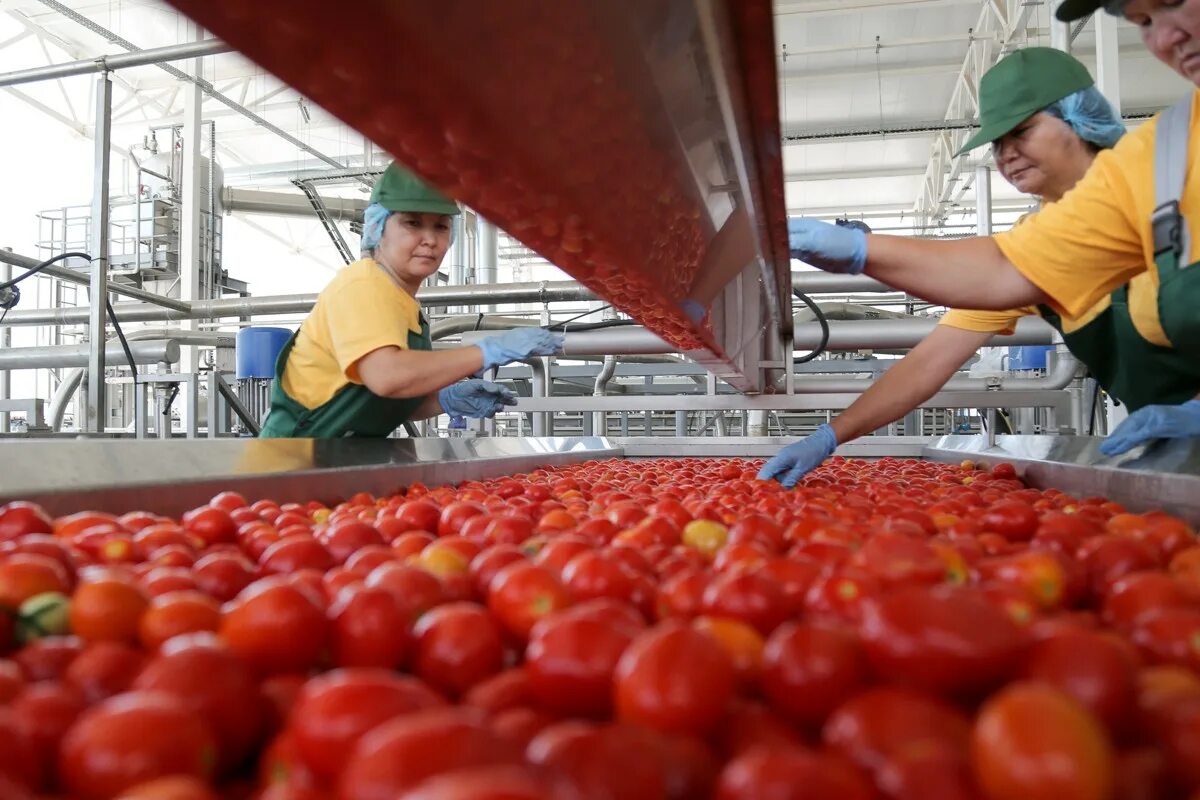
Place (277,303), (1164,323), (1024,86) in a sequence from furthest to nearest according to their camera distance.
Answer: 1. (277,303)
2. (1024,86)
3. (1164,323)

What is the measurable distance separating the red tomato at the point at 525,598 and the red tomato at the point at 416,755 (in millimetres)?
383

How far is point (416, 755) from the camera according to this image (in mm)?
546

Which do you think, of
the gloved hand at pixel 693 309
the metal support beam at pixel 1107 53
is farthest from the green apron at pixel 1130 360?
the metal support beam at pixel 1107 53

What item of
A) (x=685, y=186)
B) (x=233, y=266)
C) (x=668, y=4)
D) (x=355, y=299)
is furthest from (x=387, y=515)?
(x=233, y=266)

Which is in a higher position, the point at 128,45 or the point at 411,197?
the point at 128,45

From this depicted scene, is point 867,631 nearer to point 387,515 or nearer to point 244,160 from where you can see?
point 387,515

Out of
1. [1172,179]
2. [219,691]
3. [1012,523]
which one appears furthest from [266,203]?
[219,691]

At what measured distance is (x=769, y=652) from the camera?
761mm

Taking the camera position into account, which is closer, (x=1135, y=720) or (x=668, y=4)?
(x=1135, y=720)

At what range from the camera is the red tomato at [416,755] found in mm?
535

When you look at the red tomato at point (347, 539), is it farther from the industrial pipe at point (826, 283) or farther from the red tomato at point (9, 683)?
the industrial pipe at point (826, 283)

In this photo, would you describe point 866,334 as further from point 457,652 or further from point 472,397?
point 457,652

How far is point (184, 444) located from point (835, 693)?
209cm

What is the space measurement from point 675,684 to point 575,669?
0.11m
